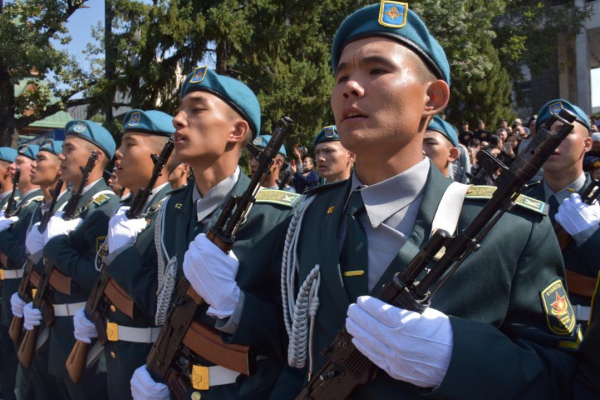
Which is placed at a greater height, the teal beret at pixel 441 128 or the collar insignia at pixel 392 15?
the collar insignia at pixel 392 15

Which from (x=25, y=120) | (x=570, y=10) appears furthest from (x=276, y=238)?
(x=570, y=10)

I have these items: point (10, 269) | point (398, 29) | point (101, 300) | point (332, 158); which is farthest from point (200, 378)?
point (10, 269)

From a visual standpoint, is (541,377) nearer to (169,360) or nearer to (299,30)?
(169,360)

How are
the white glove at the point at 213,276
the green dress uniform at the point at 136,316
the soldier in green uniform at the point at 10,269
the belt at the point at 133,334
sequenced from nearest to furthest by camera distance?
the white glove at the point at 213,276, the green dress uniform at the point at 136,316, the belt at the point at 133,334, the soldier in green uniform at the point at 10,269

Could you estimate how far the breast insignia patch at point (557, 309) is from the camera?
168 cm

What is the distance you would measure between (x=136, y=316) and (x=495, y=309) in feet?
7.54

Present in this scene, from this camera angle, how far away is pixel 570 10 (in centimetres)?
2286

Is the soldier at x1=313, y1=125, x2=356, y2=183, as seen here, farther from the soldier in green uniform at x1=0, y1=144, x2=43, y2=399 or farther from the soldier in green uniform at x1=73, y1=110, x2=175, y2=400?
the soldier in green uniform at x1=0, y1=144, x2=43, y2=399

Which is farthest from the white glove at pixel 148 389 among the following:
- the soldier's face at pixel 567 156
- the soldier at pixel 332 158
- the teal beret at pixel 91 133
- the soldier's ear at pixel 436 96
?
the soldier at pixel 332 158

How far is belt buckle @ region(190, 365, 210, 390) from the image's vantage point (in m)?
2.54

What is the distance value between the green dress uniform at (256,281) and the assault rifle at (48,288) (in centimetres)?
195

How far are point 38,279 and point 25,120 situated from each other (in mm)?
11387

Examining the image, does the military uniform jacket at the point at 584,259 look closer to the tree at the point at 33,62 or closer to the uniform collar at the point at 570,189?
the uniform collar at the point at 570,189

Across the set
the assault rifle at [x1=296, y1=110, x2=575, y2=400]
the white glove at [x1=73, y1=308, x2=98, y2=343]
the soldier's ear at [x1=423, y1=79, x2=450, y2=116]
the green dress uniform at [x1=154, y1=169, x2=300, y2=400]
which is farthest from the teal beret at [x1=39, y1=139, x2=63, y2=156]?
the assault rifle at [x1=296, y1=110, x2=575, y2=400]
